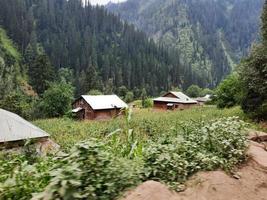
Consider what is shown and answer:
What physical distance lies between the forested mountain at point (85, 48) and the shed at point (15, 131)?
52552mm

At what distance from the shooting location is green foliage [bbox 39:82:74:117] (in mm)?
46497

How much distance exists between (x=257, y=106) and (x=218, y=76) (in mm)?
154959

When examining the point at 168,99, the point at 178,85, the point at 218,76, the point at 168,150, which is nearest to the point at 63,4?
the point at 178,85

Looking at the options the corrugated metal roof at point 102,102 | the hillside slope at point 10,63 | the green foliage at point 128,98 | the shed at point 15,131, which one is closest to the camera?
the shed at point 15,131

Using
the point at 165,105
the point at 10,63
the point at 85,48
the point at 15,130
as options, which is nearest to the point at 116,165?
the point at 15,130

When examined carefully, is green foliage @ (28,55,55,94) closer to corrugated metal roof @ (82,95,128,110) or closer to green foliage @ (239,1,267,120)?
corrugated metal roof @ (82,95,128,110)

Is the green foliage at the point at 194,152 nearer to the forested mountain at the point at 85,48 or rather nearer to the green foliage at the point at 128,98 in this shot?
the forested mountain at the point at 85,48

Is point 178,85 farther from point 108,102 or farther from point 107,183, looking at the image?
point 107,183

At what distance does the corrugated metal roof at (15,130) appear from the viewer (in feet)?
57.4

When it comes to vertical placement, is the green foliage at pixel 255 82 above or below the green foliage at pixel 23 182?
above

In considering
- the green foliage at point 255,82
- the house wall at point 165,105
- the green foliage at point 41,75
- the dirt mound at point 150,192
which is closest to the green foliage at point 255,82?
the green foliage at point 255,82

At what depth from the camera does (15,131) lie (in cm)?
1825

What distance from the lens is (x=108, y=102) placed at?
163 feet

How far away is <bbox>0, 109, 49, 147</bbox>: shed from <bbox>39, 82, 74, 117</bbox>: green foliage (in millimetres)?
26543
